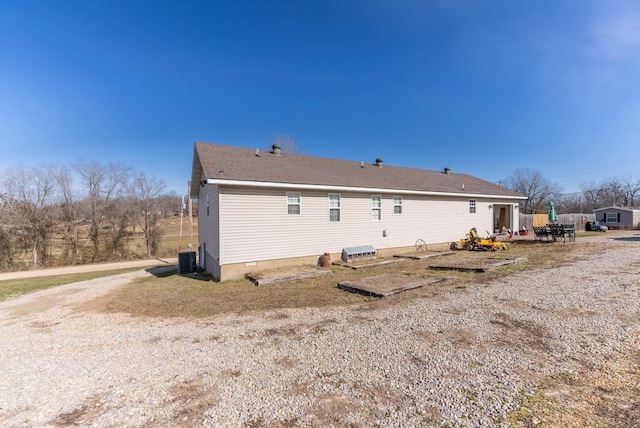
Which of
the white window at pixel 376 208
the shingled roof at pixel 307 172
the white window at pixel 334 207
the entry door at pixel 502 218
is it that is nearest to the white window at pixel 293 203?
the shingled roof at pixel 307 172

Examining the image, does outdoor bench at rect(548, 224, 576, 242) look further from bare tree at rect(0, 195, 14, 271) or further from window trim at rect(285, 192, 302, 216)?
bare tree at rect(0, 195, 14, 271)

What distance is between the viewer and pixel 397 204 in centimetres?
1417

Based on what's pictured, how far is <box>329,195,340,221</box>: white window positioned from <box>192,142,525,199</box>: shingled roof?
0.59 metres

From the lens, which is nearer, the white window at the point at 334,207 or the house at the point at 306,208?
the house at the point at 306,208

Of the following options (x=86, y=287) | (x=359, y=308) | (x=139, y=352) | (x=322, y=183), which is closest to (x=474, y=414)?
(x=359, y=308)

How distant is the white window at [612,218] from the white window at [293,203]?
3943cm

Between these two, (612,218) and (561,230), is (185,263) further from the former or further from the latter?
(612,218)

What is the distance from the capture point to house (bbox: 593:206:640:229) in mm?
30375

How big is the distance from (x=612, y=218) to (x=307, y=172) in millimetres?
39092

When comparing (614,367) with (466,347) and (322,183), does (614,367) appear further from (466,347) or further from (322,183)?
(322,183)

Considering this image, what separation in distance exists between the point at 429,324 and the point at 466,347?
0.94 m

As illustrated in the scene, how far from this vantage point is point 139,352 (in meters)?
4.42

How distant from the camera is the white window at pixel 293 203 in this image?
11.0m

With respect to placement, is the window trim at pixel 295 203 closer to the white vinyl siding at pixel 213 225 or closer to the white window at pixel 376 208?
the white vinyl siding at pixel 213 225
